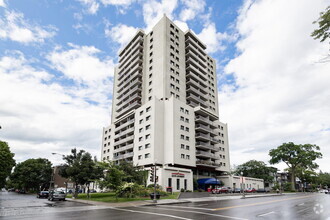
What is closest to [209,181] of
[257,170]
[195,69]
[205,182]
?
[205,182]

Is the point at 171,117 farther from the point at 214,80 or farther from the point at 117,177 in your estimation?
the point at 214,80

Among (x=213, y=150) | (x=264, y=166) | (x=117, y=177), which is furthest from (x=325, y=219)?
(x=264, y=166)

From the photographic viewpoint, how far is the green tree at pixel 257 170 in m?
88.0

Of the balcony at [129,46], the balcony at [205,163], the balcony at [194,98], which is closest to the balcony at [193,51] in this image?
the balcony at [194,98]

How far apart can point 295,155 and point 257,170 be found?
19.7 metres

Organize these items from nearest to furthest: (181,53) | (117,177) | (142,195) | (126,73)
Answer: (117,177)
(142,195)
(181,53)
(126,73)

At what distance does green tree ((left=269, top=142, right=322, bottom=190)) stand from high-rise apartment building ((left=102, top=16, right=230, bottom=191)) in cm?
1838

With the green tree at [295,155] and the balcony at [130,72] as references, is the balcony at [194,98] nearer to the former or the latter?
the balcony at [130,72]

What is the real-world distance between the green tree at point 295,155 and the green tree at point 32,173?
3254 inches

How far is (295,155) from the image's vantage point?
238ft

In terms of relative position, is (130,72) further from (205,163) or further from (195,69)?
(205,163)

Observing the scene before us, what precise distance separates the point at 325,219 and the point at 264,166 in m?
85.0

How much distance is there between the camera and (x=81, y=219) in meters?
12.8

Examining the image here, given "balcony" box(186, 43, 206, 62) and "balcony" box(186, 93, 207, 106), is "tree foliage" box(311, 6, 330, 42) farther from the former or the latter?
"balcony" box(186, 43, 206, 62)
